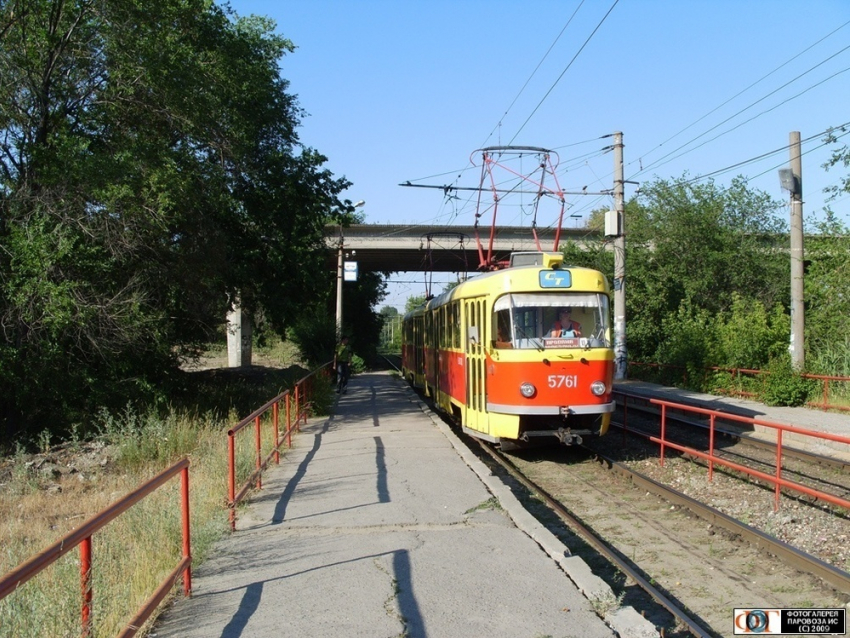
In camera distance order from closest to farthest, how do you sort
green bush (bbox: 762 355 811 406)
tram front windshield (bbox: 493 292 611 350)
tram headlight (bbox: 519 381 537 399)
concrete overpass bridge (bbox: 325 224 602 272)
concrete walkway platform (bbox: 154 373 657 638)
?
concrete walkway platform (bbox: 154 373 657 638) → tram headlight (bbox: 519 381 537 399) → tram front windshield (bbox: 493 292 611 350) → green bush (bbox: 762 355 811 406) → concrete overpass bridge (bbox: 325 224 602 272)

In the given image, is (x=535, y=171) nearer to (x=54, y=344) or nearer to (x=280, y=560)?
(x=54, y=344)

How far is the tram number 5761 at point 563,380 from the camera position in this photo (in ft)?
38.8

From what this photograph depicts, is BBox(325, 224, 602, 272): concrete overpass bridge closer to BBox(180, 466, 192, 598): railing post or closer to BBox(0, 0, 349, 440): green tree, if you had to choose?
BBox(0, 0, 349, 440): green tree

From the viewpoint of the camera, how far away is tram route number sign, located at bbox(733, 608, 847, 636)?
18.1 feet

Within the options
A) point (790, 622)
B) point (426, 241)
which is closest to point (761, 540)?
point (790, 622)

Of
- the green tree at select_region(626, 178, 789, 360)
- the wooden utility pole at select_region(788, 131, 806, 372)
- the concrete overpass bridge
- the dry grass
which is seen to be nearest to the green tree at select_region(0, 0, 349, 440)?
the dry grass

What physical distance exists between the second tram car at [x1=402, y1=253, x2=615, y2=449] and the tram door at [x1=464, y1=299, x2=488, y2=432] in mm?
19

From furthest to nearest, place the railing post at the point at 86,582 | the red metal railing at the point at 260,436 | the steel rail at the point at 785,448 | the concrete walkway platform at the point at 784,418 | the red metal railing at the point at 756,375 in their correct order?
the red metal railing at the point at 756,375 < the concrete walkway platform at the point at 784,418 < the steel rail at the point at 785,448 < the red metal railing at the point at 260,436 < the railing post at the point at 86,582

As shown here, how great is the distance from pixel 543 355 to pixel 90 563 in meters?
8.35

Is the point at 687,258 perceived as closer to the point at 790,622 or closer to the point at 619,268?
the point at 619,268

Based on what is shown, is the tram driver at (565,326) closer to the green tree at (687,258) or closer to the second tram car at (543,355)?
the second tram car at (543,355)

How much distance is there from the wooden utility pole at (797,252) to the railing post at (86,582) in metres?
18.6

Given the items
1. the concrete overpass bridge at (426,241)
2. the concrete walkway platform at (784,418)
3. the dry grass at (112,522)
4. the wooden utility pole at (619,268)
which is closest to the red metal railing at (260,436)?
the dry grass at (112,522)

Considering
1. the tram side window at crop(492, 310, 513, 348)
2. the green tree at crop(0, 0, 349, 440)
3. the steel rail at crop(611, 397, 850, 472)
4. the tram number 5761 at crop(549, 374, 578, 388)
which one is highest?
the green tree at crop(0, 0, 349, 440)
